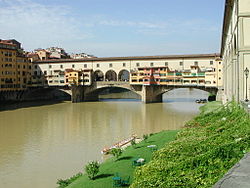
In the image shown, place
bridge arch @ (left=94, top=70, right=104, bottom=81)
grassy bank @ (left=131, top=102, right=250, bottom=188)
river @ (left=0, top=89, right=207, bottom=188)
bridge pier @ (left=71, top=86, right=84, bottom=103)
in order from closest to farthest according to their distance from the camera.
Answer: grassy bank @ (left=131, top=102, right=250, bottom=188) → river @ (left=0, top=89, right=207, bottom=188) → bridge pier @ (left=71, top=86, right=84, bottom=103) → bridge arch @ (left=94, top=70, right=104, bottom=81)

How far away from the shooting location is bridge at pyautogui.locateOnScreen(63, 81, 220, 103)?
1737 inches

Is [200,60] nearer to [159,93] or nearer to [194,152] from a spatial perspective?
[159,93]

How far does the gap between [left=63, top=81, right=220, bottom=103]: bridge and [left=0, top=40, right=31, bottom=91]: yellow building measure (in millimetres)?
8633

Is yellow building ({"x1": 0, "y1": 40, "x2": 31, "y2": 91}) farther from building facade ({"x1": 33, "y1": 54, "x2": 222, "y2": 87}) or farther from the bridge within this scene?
the bridge

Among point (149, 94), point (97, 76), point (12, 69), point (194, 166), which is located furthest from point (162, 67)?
point (194, 166)

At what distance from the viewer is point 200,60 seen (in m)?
44.2

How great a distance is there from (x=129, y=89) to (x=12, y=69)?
19969 millimetres

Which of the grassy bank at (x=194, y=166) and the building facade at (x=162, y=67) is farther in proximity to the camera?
the building facade at (x=162, y=67)

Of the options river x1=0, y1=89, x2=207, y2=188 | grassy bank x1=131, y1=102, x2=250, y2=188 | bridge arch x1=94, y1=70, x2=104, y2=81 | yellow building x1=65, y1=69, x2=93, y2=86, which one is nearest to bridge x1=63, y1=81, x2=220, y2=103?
yellow building x1=65, y1=69, x2=93, y2=86

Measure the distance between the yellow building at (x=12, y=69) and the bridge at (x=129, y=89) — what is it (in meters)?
8.63

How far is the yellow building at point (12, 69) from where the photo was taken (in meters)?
47.2

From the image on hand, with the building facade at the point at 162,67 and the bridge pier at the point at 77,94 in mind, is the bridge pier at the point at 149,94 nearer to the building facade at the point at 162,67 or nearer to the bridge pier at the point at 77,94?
the building facade at the point at 162,67

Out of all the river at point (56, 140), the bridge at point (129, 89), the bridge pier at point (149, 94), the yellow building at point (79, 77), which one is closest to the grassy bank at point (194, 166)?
the river at point (56, 140)

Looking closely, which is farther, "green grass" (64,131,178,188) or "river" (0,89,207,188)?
"river" (0,89,207,188)
